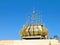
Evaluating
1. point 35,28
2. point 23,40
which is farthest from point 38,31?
point 23,40

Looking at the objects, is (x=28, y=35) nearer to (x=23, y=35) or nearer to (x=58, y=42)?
(x=23, y=35)

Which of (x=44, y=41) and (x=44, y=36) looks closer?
(x=44, y=41)

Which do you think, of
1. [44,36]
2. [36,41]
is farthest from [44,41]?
[44,36]

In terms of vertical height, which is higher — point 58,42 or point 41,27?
point 41,27

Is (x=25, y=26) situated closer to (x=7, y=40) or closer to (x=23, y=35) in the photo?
(x=23, y=35)

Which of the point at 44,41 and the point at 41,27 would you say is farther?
the point at 41,27

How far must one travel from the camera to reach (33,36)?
3309 centimetres

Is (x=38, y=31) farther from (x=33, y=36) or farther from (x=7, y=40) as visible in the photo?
(x=7, y=40)

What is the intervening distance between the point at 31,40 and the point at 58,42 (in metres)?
3.29

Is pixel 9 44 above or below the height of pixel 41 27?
below

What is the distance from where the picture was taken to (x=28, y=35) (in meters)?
33.3

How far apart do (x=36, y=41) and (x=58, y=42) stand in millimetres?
2641

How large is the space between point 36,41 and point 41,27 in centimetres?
307

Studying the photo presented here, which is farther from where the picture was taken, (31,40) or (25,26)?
(25,26)
